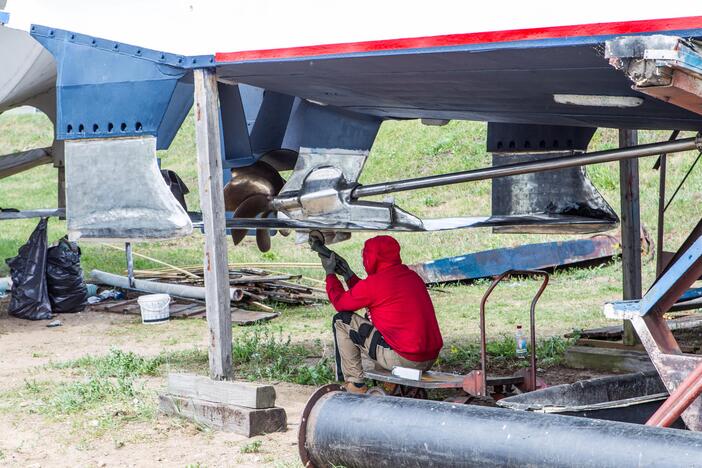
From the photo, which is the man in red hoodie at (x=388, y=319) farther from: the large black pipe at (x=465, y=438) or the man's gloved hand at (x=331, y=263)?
the large black pipe at (x=465, y=438)

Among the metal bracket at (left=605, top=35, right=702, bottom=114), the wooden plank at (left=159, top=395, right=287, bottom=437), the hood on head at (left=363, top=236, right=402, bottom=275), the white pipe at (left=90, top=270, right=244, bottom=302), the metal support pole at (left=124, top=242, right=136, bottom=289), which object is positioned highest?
→ the metal bracket at (left=605, top=35, right=702, bottom=114)

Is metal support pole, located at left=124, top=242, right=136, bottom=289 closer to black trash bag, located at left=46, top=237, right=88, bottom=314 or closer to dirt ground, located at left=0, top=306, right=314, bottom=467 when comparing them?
black trash bag, located at left=46, top=237, right=88, bottom=314

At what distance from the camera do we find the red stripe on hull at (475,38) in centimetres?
495

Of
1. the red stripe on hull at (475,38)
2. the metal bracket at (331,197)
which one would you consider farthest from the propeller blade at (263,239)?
the red stripe on hull at (475,38)

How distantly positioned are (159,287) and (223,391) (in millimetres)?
7070

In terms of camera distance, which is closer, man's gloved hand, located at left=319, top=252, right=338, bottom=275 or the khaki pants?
the khaki pants

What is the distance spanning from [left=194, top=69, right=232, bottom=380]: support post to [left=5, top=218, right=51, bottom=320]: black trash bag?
6142 millimetres

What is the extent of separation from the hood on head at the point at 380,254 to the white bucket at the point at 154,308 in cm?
555

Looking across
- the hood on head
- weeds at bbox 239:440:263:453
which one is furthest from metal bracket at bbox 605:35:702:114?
weeds at bbox 239:440:263:453

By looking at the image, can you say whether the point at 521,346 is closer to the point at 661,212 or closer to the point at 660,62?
the point at 661,212

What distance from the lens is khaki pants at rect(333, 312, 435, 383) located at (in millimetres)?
7242

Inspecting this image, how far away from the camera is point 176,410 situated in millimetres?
7180

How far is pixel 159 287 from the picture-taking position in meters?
13.8

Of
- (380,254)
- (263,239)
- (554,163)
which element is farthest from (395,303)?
(263,239)
